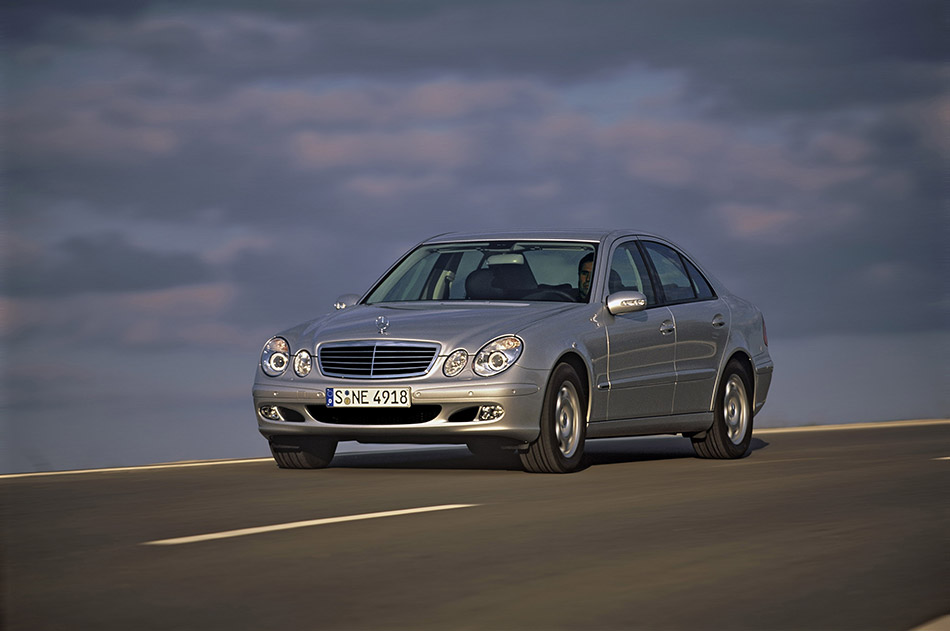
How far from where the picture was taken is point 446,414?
11742 millimetres

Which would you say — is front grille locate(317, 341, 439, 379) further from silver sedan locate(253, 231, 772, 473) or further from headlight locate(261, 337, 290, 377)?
headlight locate(261, 337, 290, 377)

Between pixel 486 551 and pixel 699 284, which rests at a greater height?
pixel 699 284

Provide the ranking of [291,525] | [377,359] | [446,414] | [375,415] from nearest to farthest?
[291,525] < [446,414] < [375,415] < [377,359]

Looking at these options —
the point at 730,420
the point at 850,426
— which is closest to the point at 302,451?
the point at 730,420

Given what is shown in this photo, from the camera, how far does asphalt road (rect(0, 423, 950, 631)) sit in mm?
5984

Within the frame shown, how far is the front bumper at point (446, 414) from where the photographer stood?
11.6m

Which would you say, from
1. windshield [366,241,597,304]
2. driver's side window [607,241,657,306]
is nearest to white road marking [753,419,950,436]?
driver's side window [607,241,657,306]

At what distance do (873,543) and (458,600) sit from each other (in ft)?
8.65

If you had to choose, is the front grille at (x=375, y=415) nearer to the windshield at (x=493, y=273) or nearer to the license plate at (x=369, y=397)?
the license plate at (x=369, y=397)

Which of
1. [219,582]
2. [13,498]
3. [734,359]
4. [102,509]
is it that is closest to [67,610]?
[219,582]

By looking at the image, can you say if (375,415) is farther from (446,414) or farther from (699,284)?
(699,284)

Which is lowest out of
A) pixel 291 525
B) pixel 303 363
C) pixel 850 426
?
pixel 850 426

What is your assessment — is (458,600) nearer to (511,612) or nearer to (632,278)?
(511,612)

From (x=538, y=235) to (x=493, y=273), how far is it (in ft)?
2.06
